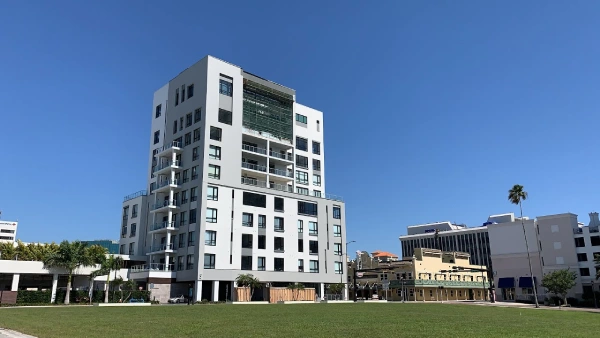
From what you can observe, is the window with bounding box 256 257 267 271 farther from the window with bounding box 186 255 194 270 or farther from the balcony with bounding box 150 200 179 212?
the balcony with bounding box 150 200 179 212

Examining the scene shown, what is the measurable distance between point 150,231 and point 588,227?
79168mm

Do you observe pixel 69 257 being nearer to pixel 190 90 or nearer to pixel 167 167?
pixel 167 167

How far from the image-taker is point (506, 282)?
311 ft

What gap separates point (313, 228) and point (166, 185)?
27.0 meters

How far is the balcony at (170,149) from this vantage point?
7506 cm

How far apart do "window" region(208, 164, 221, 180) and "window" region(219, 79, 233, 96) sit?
13573 millimetres

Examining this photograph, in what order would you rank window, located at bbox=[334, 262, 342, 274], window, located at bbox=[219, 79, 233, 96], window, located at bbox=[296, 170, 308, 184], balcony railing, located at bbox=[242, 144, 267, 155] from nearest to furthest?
1. window, located at bbox=[219, 79, 233, 96]
2. balcony railing, located at bbox=[242, 144, 267, 155]
3. window, located at bbox=[334, 262, 342, 274]
4. window, located at bbox=[296, 170, 308, 184]

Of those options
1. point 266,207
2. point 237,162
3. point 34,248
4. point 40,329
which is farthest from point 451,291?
point 40,329

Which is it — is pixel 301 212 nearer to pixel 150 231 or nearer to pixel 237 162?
pixel 237 162

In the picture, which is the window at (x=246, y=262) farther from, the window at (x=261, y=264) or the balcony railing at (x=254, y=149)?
the balcony railing at (x=254, y=149)

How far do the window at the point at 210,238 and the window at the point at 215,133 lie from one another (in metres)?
15.6

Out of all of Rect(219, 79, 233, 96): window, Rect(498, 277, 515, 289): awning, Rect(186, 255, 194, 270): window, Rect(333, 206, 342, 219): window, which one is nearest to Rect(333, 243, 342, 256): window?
Rect(333, 206, 342, 219): window

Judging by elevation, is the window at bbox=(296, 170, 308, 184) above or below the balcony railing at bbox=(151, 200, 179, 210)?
above

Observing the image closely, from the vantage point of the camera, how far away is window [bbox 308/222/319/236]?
81188 mm
